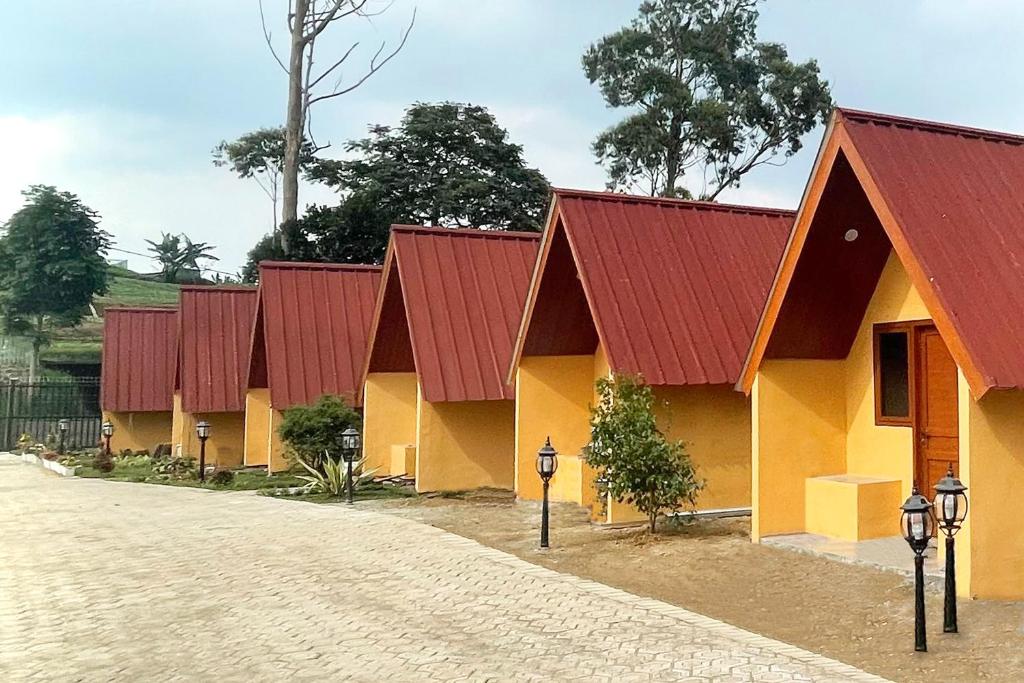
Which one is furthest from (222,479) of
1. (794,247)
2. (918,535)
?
(918,535)

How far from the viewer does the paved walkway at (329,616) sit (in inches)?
251

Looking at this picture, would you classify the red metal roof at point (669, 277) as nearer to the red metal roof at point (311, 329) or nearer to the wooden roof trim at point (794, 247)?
the wooden roof trim at point (794, 247)

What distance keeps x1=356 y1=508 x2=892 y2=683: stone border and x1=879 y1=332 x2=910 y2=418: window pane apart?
389 centimetres

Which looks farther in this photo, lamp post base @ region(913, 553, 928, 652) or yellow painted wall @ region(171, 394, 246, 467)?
yellow painted wall @ region(171, 394, 246, 467)

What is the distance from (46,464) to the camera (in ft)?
78.3

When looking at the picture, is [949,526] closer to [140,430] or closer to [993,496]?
[993,496]

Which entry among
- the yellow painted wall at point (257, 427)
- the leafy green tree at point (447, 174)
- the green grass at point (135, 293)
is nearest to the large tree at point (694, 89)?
the leafy green tree at point (447, 174)

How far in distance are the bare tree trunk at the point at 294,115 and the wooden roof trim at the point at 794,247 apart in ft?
93.0

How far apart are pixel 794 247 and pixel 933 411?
92.1 inches

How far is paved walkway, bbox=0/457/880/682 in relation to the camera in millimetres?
6379

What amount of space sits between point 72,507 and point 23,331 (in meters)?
30.9

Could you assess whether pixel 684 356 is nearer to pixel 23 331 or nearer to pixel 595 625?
pixel 595 625

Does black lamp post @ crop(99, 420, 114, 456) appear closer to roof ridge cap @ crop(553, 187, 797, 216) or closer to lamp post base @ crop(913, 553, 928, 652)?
roof ridge cap @ crop(553, 187, 797, 216)

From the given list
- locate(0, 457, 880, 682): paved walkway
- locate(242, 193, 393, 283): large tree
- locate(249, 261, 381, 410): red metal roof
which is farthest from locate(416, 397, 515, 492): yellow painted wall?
locate(242, 193, 393, 283): large tree
